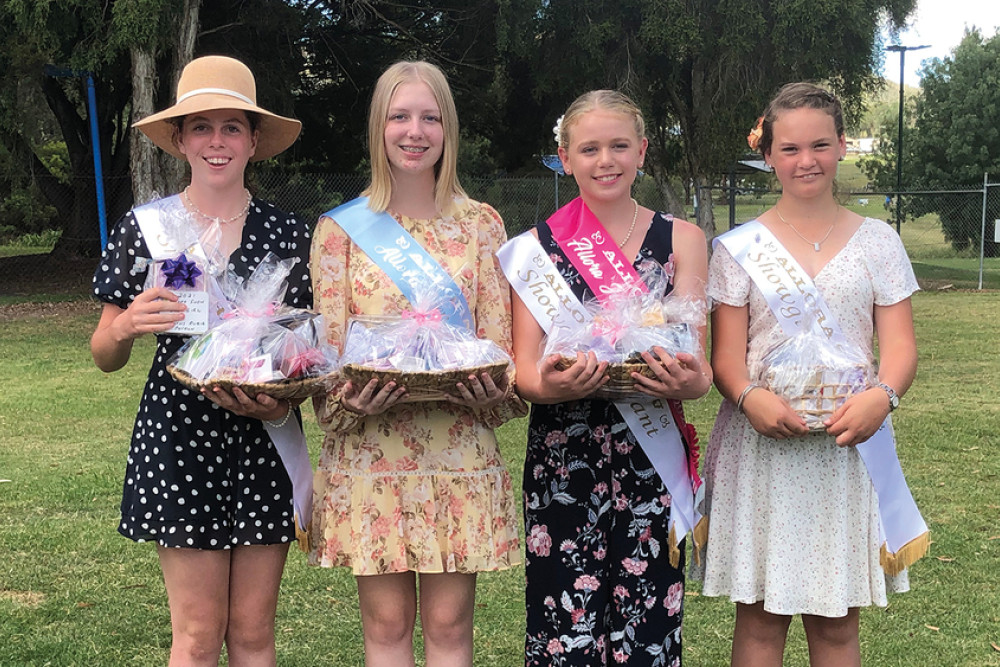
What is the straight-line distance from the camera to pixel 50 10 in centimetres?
1327

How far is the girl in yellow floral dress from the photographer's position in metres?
2.63

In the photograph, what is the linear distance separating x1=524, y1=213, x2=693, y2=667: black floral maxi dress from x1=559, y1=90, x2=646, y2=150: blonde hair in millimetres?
372

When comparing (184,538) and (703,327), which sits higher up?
(703,327)

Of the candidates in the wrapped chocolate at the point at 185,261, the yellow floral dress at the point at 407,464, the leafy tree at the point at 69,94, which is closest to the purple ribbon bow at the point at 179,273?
the wrapped chocolate at the point at 185,261

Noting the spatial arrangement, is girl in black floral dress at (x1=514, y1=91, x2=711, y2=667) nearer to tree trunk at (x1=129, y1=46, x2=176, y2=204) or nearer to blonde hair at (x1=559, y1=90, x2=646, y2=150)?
blonde hair at (x1=559, y1=90, x2=646, y2=150)

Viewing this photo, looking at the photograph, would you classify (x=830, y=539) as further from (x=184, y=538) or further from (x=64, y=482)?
(x=64, y=482)

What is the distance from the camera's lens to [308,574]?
184 inches

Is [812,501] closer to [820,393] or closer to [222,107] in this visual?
[820,393]

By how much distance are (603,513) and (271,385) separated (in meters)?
0.95

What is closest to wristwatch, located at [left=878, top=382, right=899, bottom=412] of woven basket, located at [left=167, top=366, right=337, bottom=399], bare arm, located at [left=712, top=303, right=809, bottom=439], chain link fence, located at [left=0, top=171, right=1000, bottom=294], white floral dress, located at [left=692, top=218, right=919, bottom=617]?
white floral dress, located at [left=692, top=218, right=919, bottom=617]

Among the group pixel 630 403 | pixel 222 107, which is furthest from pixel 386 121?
pixel 630 403

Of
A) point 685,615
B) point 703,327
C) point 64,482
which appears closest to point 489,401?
point 703,327

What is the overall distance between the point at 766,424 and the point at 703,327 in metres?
0.32

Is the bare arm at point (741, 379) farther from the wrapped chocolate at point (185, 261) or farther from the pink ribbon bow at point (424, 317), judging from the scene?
the wrapped chocolate at point (185, 261)
